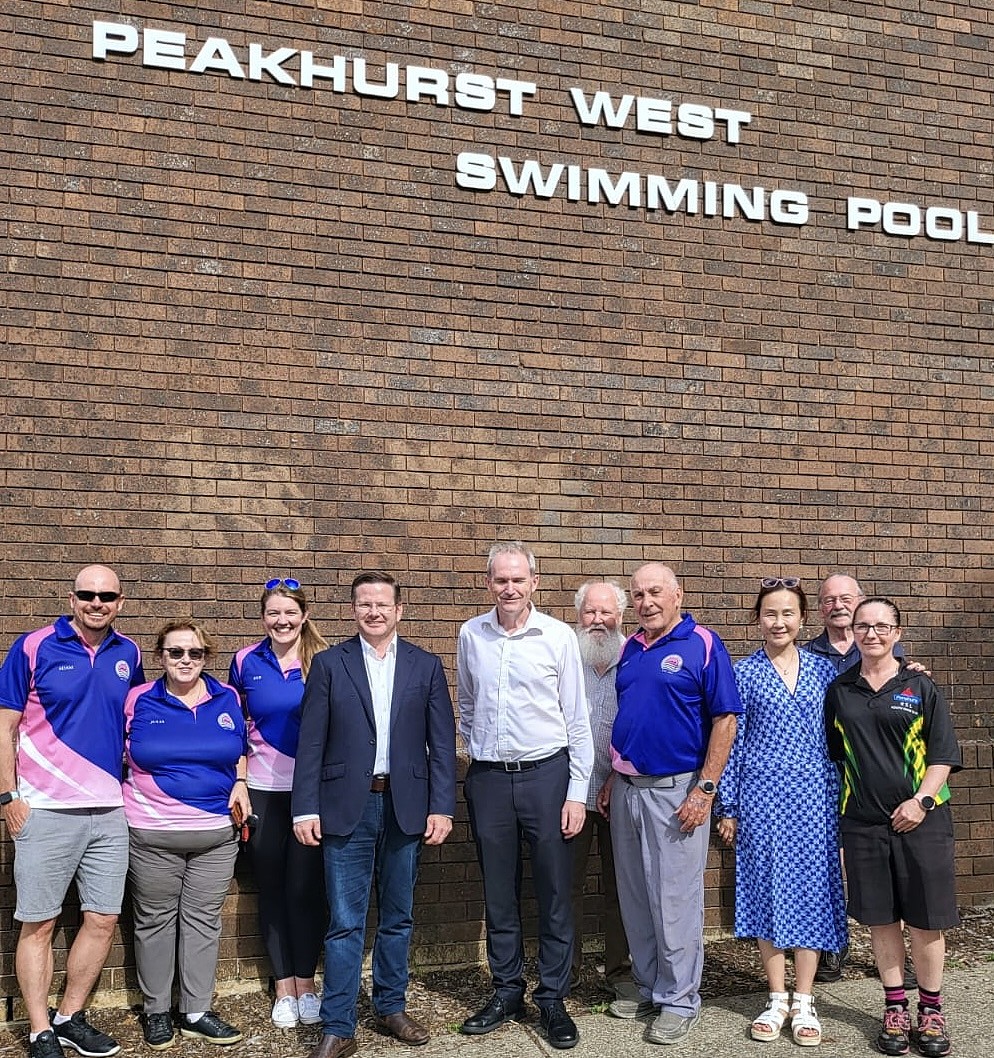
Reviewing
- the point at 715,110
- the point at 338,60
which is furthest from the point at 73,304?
the point at 715,110

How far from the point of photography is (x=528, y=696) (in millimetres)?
4918

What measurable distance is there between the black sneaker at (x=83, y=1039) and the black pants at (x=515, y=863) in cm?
150

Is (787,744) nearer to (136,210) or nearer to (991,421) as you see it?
(991,421)

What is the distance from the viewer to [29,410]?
5852 millimetres

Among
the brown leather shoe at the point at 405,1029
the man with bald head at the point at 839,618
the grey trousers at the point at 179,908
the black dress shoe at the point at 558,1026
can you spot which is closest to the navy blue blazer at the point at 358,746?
the grey trousers at the point at 179,908

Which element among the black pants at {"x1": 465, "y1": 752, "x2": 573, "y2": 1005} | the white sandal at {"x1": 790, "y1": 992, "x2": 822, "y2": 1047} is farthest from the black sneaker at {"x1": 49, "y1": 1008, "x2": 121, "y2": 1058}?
the white sandal at {"x1": 790, "y1": 992, "x2": 822, "y2": 1047}

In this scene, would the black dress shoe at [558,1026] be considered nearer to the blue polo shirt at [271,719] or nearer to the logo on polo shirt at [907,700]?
the blue polo shirt at [271,719]

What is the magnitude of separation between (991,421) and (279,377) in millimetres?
4254

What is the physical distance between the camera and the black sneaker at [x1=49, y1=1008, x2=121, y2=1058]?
4.69m

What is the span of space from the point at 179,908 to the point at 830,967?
2.90 metres

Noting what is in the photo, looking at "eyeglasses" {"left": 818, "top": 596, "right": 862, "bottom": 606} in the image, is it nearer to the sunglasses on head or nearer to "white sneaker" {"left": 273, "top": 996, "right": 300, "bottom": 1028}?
the sunglasses on head

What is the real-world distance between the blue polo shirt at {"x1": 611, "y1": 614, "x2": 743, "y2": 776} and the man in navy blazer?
2.46ft

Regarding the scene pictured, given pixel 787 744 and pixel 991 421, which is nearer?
pixel 787 744

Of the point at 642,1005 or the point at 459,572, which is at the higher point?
the point at 459,572
